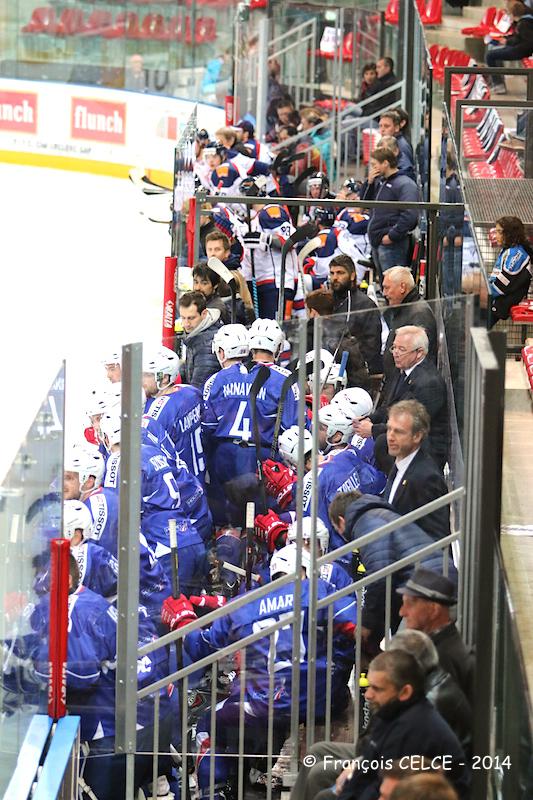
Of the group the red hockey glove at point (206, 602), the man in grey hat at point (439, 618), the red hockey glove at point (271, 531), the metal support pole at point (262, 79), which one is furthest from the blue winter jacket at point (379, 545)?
the metal support pole at point (262, 79)

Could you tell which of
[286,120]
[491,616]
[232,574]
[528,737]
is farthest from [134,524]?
[286,120]

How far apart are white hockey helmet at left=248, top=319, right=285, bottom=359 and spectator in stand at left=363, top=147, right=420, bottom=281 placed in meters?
3.47

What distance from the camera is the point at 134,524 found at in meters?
5.30

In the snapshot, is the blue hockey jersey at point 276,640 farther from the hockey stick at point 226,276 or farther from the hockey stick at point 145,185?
the hockey stick at point 145,185

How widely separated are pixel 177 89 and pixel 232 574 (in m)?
15.8

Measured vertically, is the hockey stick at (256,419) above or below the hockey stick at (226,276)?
below

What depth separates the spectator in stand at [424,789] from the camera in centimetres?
A: 412

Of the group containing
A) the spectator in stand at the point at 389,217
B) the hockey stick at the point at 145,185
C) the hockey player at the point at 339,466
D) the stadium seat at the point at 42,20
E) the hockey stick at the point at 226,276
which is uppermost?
the stadium seat at the point at 42,20

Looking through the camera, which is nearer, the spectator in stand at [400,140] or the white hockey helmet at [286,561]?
the white hockey helmet at [286,561]

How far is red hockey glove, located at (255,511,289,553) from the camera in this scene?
19.0 feet

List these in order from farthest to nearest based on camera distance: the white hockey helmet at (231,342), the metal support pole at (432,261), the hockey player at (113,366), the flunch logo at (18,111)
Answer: the flunch logo at (18,111), the metal support pole at (432,261), the white hockey helmet at (231,342), the hockey player at (113,366)

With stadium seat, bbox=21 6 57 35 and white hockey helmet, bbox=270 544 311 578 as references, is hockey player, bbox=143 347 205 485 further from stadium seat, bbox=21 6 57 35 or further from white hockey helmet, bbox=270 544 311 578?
stadium seat, bbox=21 6 57 35

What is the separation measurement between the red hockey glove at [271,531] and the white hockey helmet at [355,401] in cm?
61

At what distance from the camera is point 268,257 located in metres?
10.6
